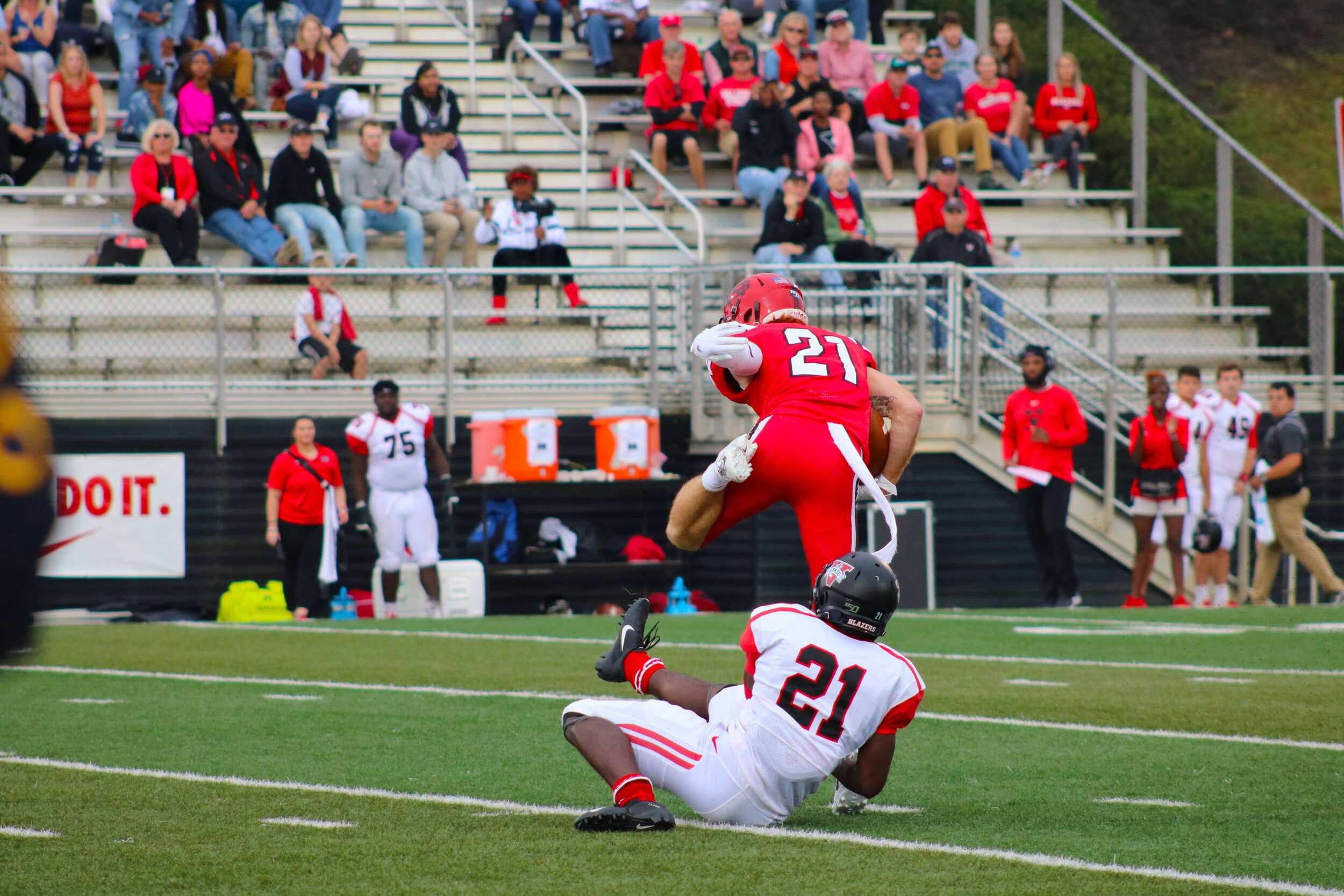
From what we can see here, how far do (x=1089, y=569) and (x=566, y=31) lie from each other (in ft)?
32.6

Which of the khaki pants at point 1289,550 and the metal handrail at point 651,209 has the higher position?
the metal handrail at point 651,209

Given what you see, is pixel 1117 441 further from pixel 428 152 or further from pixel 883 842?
pixel 883 842

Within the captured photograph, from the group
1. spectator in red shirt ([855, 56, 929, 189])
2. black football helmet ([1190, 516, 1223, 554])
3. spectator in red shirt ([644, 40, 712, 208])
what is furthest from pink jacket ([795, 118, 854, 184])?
black football helmet ([1190, 516, 1223, 554])

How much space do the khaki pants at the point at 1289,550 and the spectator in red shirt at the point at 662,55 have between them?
7.89m

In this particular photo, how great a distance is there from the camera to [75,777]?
6.18 m

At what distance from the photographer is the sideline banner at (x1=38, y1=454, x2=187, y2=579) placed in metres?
14.7

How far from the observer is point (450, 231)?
17188 millimetres

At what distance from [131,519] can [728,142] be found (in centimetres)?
774

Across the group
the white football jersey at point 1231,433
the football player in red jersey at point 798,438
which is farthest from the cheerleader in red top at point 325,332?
the football player in red jersey at point 798,438

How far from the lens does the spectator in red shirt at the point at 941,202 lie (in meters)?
17.2

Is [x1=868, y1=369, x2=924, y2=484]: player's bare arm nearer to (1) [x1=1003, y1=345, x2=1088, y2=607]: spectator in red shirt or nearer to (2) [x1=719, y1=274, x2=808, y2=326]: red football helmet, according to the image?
(2) [x1=719, y1=274, x2=808, y2=326]: red football helmet

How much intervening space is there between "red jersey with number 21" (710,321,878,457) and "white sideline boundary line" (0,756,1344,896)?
1522 mm

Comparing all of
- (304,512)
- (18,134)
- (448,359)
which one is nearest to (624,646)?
(304,512)

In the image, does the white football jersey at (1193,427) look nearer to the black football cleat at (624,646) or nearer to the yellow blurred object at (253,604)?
the yellow blurred object at (253,604)
